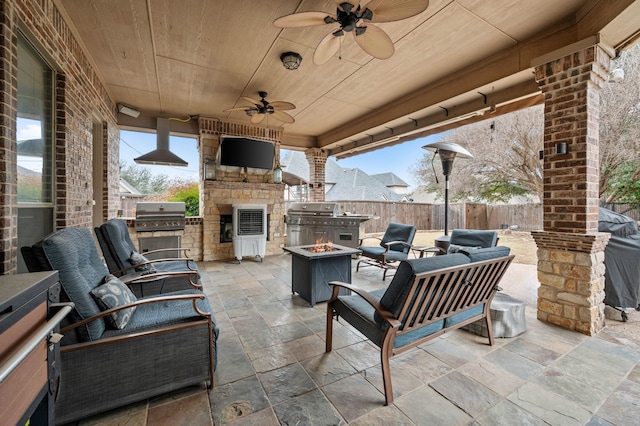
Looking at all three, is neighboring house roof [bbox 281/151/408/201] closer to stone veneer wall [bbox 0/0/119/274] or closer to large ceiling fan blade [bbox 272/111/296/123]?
large ceiling fan blade [bbox 272/111/296/123]

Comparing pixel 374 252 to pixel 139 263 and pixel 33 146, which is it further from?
pixel 33 146

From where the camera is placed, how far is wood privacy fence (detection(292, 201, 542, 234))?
10.0m

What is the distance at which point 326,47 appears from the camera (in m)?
2.50

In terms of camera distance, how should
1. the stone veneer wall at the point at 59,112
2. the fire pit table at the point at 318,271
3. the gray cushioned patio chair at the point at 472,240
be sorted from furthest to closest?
the gray cushioned patio chair at the point at 472,240 → the fire pit table at the point at 318,271 → the stone veneer wall at the point at 59,112

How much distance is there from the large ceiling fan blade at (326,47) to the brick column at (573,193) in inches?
81.8

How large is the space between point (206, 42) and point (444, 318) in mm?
3559

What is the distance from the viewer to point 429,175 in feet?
39.8

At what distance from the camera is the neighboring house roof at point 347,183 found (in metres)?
16.9

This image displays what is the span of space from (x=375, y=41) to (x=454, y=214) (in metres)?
9.81

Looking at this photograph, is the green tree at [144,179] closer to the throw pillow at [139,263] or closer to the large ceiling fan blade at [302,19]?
the throw pillow at [139,263]

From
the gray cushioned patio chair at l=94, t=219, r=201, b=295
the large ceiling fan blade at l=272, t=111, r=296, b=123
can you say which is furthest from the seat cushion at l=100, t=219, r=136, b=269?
the large ceiling fan blade at l=272, t=111, r=296, b=123

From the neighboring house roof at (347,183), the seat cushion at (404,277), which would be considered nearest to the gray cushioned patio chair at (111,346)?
the seat cushion at (404,277)

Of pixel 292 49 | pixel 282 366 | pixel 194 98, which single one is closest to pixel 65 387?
pixel 282 366

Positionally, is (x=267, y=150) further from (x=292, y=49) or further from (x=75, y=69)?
(x=75, y=69)
